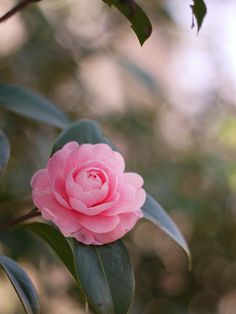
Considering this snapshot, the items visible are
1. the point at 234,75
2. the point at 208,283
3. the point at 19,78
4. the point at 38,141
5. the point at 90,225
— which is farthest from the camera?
the point at 234,75

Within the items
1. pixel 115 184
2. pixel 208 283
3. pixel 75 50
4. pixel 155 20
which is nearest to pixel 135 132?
pixel 75 50

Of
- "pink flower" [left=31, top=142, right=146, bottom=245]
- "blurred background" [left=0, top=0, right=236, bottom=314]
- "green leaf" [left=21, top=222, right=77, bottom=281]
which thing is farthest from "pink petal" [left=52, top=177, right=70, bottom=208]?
"blurred background" [left=0, top=0, right=236, bottom=314]

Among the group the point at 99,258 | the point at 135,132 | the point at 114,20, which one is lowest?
the point at 135,132

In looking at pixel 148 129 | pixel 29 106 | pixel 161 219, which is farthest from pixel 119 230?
pixel 148 129

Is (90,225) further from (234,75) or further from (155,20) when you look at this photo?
(234,75)

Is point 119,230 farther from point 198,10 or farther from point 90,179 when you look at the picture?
point 198,10

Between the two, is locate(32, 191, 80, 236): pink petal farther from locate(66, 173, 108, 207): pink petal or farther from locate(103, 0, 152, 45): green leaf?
locate(103, 0, 152, 45): green leaf
